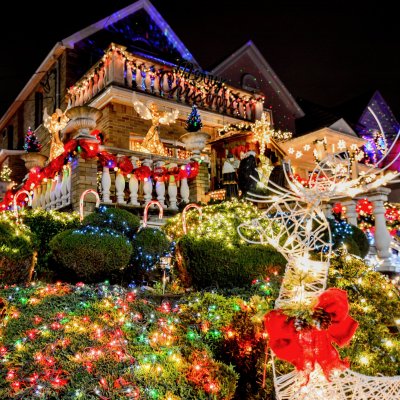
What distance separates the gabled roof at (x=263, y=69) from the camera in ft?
64.4

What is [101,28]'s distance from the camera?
16453 millimetres

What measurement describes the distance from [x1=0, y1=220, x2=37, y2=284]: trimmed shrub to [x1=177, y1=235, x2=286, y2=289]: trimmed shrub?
6.57 ft

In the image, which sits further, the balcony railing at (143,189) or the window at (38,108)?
the window at (38,108)

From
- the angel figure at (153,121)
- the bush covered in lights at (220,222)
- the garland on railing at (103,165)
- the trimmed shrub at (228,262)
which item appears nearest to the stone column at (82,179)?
the garland on railing at (103,165)

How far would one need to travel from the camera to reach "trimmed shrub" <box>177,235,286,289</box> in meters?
5.92

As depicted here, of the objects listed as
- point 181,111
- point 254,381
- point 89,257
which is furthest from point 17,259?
point 181,111

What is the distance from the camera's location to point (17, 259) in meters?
5.34

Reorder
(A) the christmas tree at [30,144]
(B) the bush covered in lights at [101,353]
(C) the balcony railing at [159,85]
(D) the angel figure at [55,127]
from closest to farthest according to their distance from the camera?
(B) the bush covered in lights at [101,353]
(A) the christmas tree at [30,144]
(C) the balcony railing at [159,85]
(D) the angel figure at [55,127]

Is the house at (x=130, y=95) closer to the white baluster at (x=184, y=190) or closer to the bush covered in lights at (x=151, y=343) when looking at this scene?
the white baluster at (x=184, y=190)

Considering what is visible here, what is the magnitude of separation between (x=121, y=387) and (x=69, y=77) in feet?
46.9

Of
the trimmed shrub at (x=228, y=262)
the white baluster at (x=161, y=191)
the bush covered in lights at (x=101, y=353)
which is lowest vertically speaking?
the bush covered in lights at (x=101, y=353)

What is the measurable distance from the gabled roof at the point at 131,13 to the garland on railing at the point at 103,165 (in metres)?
7.17

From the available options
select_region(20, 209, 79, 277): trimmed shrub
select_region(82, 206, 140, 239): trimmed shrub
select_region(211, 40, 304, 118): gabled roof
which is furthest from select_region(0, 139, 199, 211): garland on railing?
select_region(211, 40, 304, 118): gabled roof

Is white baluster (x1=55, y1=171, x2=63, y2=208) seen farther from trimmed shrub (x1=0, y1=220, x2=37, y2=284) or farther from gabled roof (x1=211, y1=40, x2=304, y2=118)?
gabled roof (x1=211, y1=40, x2=304, y2=118)
